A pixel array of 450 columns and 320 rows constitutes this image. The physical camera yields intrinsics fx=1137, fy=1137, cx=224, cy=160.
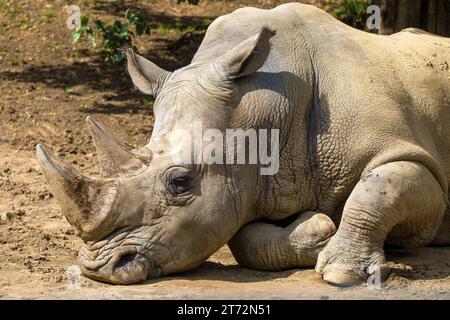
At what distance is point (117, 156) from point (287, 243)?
1.27m

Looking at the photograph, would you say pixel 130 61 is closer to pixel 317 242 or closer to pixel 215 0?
pixel 317 242

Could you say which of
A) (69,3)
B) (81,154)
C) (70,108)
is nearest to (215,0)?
(69,3)

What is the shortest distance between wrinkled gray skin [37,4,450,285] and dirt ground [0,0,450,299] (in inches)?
8.2

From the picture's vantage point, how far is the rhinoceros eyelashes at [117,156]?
734 cm

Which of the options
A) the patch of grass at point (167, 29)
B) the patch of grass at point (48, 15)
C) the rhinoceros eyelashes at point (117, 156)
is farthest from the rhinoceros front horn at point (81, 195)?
the patch of grass at point (48, 15)

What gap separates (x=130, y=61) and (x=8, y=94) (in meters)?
4.84

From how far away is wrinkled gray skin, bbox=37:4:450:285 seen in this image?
23.8ft

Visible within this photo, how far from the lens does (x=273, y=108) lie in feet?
25.1

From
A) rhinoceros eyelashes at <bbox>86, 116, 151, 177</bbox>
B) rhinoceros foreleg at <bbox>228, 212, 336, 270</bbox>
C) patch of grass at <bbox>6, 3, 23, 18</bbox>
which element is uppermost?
patch of grass at <bbox>6, 3, 23, 18</bbox>

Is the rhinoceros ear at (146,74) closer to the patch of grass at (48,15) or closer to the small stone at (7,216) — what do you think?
the small stone at (7,216)

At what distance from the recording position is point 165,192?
730 cm

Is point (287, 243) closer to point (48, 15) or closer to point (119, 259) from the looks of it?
point (119, 259)

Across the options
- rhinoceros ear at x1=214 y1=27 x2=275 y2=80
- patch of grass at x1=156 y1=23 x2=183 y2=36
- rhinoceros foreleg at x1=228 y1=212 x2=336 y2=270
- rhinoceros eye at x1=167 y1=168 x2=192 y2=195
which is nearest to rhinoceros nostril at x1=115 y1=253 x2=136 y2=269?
rhinoceros eye at x1=167 y1=168 x2=192 y2=195

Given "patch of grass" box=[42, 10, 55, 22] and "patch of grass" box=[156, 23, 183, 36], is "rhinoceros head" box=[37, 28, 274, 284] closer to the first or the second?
"patch of grass" box=[156, 23, 183, 36]
